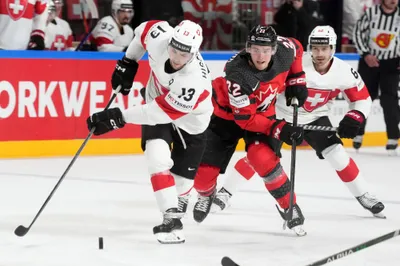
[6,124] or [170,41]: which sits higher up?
[170,41]

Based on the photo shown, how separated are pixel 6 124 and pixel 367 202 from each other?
310cm

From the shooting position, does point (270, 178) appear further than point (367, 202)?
No

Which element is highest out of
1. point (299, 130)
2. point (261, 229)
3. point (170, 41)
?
point (170, 41)

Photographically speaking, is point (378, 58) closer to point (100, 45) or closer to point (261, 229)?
point (100, 45)

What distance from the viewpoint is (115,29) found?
28.2 feet

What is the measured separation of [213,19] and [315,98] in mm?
3356

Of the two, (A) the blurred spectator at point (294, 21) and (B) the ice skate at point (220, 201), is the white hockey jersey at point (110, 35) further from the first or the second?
(B) the ice skate at point (220, 201)

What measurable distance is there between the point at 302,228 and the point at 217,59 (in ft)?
11.6

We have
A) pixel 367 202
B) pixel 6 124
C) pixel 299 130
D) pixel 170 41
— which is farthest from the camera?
pixel 6 124

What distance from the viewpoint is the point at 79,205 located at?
5.93 metres

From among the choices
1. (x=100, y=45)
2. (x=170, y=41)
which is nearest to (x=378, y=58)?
(x=100, y=45)

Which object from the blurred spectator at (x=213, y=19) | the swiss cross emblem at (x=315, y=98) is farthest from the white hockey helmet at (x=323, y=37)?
the blurred spectator at (x=213, y=19)

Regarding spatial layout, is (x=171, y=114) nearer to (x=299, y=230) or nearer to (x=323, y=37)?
(x=299, y=230)

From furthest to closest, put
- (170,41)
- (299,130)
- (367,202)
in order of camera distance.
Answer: (367,202) → (299,130) → (170,41)
